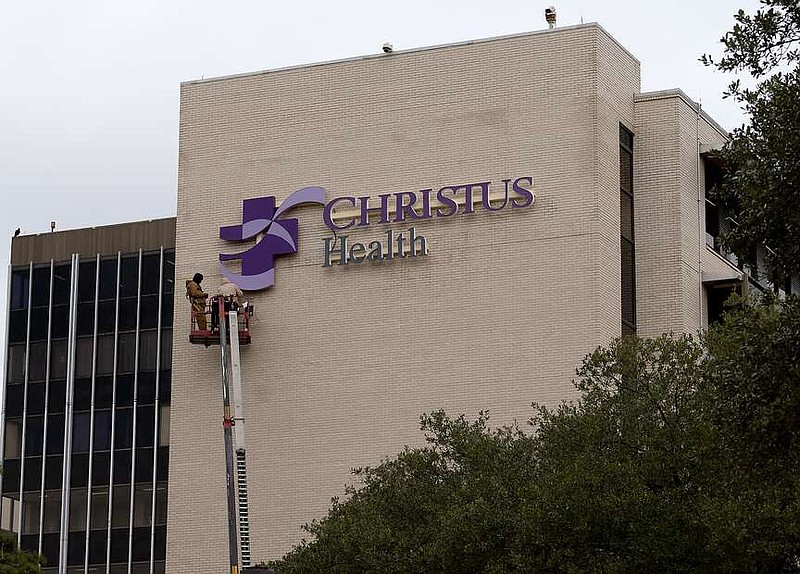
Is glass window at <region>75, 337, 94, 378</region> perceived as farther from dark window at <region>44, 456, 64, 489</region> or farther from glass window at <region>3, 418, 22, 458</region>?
dark window at <region>44, 456, 64, 489</region>

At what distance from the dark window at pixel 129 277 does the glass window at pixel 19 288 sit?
463cm

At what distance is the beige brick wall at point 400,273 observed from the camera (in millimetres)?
47906

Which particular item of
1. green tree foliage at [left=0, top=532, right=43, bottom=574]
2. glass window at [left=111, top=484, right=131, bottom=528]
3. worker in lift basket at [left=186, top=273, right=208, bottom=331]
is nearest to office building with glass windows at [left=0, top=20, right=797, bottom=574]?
worker in lift basket at [left=186, top=273, right=208, bottom=331]

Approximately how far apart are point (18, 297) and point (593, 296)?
36.6m

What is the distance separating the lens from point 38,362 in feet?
244

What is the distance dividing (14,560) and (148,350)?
2777 cm

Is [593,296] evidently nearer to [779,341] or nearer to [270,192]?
[270,192]

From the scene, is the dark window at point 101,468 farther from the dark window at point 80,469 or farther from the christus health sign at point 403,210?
the christus health sign at point 403,210

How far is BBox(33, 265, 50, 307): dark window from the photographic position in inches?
2990

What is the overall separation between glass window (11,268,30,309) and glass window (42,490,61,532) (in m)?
8.83

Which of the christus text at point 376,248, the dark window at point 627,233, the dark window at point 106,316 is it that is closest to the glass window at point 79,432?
the dark window at point 106,316

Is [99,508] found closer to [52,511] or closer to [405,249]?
[52,511]

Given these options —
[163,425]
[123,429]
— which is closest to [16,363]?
[123,429]

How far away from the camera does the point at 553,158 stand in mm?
48750
